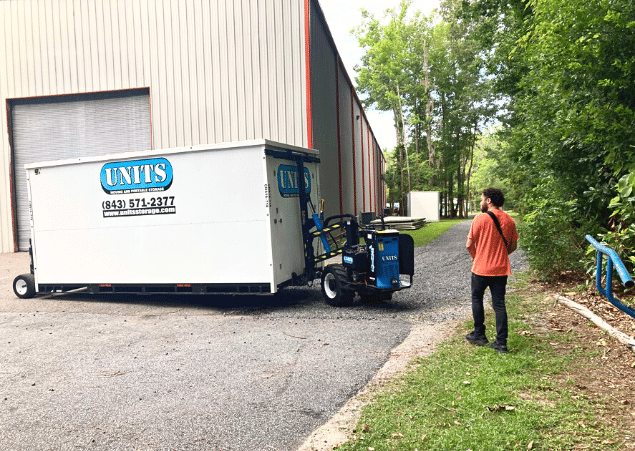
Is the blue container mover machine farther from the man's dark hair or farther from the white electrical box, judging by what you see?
the man's dark hair

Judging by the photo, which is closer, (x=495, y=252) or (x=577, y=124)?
(x=495, y=252)

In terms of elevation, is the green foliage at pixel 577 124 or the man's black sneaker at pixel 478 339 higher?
the green foliage at pixel 577 124

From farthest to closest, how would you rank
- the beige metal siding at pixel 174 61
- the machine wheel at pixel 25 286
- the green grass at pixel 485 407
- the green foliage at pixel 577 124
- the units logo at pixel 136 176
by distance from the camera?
the beige metal siding at pixel 174 61 → the machine wheel at pixel 25 286 → the units logo at pixel 136 176 → the green foliage at pixel 577 124 → the green grass at pixel 485 407

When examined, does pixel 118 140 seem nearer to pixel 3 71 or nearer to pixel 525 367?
pixel 3 71

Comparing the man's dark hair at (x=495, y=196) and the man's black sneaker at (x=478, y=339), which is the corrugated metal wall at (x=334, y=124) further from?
the man's black sneaker at (x=478, y=339)

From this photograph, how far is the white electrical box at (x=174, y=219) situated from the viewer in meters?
9.10

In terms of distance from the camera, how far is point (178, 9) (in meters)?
18.9

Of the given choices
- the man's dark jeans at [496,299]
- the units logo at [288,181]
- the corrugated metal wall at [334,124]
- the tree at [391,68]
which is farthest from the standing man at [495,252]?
the tree at [391,68]

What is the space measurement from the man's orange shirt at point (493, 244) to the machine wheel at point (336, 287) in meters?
3.38

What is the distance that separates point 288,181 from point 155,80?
11.9 meters

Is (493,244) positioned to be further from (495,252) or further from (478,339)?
(478,339)

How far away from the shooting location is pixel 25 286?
37.4ft

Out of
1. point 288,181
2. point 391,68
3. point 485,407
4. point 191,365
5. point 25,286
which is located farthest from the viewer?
point 391,68

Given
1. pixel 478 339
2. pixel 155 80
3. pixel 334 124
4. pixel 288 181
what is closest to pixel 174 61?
pixel 155 80
